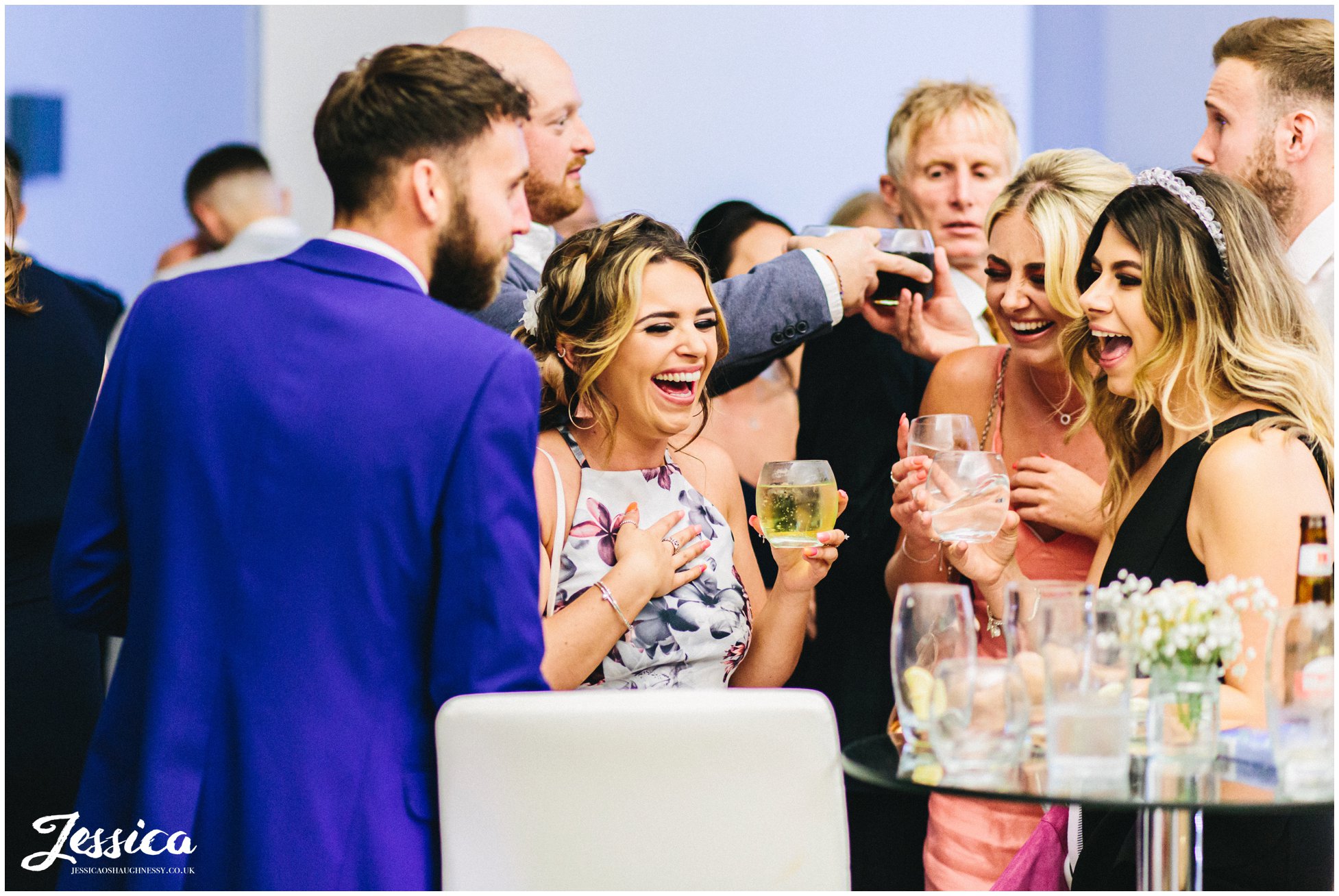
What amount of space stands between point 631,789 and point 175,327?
82cm

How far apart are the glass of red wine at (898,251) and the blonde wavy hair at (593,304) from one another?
488 millimetres

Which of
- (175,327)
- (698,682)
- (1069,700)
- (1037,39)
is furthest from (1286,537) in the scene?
(1037,39)

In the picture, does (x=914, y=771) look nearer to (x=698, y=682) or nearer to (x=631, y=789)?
(x=631, y=789)

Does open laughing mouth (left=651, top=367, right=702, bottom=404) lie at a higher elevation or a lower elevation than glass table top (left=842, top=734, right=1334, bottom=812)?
higher

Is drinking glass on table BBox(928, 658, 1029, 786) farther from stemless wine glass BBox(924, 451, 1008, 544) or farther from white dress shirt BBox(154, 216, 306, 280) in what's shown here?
white dress shirt BBox(154, 216, 306, 280)

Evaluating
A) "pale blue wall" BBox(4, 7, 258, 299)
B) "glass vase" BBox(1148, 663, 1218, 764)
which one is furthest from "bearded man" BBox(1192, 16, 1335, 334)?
"pale blue wall" BBox(4, 7, 258, 299)

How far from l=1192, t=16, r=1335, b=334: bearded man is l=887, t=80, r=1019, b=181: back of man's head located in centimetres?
64

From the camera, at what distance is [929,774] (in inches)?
59.8

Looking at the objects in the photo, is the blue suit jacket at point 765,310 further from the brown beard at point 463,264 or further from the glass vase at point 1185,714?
the glass vase at point 1185,714

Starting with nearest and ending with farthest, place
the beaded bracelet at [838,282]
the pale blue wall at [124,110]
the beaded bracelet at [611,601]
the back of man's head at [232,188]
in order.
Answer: the beaded bracelet at [611,601]
the beaded bracelet at [838,282]
the back of man's head at [232,188]
the pale blue wall at [124,110]

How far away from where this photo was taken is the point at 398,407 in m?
1.63

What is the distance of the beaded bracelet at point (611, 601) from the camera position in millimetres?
2074

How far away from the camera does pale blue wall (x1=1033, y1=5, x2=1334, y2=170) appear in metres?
4.94

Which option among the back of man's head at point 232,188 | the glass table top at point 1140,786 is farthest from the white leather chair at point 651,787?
the back of man's head at point 232,188
